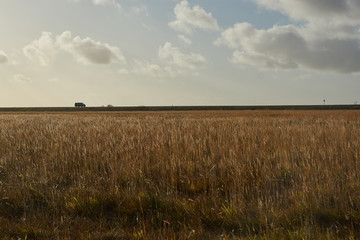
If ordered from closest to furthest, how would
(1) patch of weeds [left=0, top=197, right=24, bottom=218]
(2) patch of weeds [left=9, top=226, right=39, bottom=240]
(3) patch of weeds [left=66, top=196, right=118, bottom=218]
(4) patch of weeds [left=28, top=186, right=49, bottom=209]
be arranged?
(2) patch of weeds [left=9, top=226, right=39, bottom=240], (3) patch of weeds [left=66, top=196, right=118, bottom=218], (1) patch of weeds [left=0, top=197, right=24, bottom=218], (4) patch of weeds [left=28, top=186, right=49, bottom=209]

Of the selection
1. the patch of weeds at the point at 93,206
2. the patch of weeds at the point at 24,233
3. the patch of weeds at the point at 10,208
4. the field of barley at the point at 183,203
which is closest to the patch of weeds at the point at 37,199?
the field of barley at the point at 183,203

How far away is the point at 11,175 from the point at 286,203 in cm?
490

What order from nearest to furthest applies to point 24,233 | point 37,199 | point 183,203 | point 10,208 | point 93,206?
1. point 24,233
2. point 183,203
3. point 93,206
4. point 10,208
5. point 37,199

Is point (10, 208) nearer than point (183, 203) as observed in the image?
No

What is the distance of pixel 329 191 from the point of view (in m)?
3.65

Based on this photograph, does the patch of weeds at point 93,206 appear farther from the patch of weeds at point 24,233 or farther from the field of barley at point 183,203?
the patch of weeds at point 24,233

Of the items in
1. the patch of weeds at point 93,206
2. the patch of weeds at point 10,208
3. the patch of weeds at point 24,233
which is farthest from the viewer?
the patch of weeds at point 10,208

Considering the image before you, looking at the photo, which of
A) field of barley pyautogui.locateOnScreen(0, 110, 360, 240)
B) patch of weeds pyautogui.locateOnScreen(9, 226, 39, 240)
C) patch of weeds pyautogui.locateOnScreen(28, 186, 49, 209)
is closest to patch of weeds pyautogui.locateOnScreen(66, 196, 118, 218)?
field of barley pyautogui.locateOnScreen(0, 110, 360, 240)

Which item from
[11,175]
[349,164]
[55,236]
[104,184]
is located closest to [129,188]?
[104,184]

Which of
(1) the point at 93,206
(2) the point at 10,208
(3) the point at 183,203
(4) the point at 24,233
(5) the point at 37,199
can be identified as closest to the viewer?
(4) the point at 24,233

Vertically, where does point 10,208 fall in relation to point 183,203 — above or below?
below

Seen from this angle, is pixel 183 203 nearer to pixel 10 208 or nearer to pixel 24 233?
pixel 24 233

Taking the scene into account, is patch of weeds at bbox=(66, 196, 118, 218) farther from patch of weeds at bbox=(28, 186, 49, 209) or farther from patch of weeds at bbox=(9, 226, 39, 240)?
patch of weeds at bbox=(9, 226, 39, 240)

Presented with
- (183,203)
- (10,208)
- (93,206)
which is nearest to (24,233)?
(93,206)
